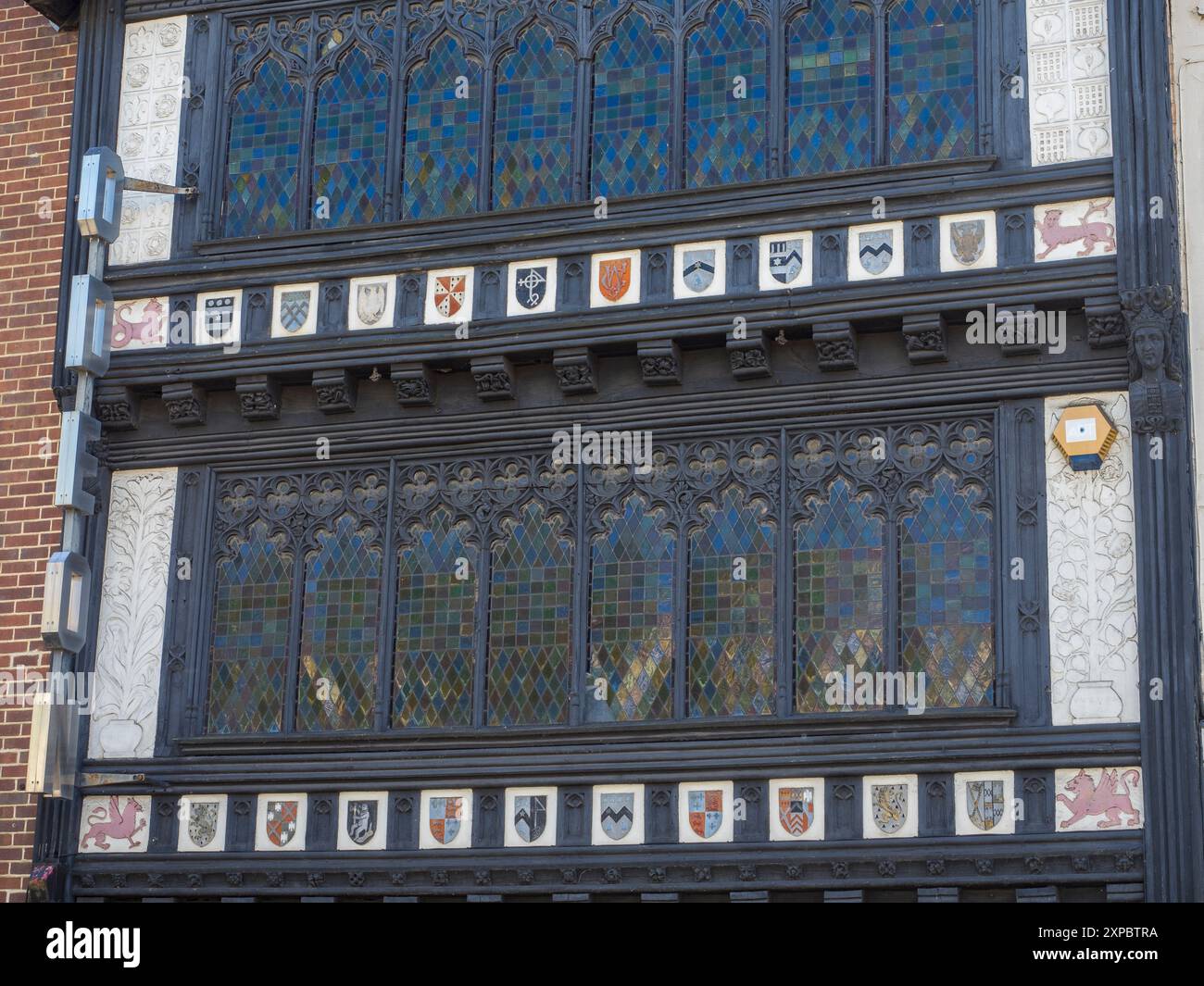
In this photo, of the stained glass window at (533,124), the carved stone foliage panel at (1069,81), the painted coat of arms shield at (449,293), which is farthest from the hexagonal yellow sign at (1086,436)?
the painted coat of arms shield at (449,293)

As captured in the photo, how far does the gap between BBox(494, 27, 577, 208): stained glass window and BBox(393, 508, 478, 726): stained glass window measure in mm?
2710

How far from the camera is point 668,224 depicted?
18.8m

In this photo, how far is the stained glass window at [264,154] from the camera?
2034 centimetres

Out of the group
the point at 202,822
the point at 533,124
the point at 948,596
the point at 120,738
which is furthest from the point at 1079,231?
the point at 120,738

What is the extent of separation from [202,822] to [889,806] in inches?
212

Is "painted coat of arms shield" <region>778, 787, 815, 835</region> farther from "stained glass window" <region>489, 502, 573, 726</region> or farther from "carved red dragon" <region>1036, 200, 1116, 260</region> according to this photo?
"carved red dragon" <region>1036, 200, 1116, 260</region>

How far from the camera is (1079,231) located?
17.8 metres

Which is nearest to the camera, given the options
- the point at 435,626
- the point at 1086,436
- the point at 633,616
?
the point at 1086,436

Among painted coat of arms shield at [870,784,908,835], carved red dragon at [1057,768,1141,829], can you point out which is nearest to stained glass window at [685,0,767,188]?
painted coat of arms shield at [870,784,908,835]

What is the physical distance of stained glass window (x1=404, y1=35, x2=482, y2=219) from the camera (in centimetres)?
1983

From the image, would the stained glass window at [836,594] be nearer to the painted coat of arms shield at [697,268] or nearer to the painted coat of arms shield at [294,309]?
the painted coat of arms shield at [697,268]

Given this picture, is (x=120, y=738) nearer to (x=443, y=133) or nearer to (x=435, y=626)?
(x=435, y=626)

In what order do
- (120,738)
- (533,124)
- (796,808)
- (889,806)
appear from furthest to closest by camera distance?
(533,124) < (120,738) < (796,808) < (889,806)
